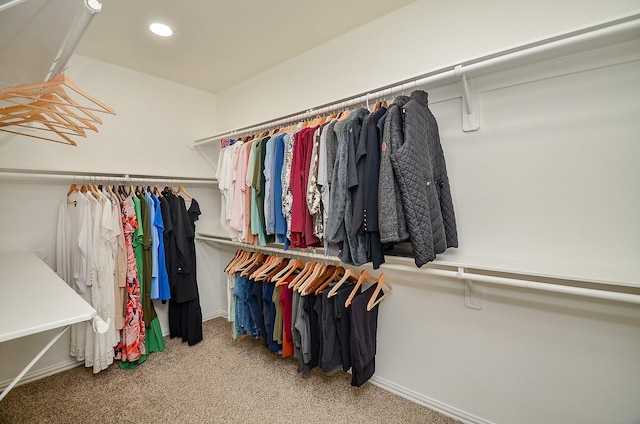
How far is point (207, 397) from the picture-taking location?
6.08ft

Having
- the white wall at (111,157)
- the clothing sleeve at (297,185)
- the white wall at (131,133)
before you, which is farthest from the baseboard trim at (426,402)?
the white wall at (131,133)

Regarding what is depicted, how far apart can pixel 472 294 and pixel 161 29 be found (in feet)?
8.58

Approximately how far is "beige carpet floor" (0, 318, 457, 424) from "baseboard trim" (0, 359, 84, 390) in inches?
1.8

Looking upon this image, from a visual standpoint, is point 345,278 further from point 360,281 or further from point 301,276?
point 301,276

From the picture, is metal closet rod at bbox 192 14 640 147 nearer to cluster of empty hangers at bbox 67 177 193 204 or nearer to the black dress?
the black dress

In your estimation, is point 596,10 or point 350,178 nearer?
point 596,10

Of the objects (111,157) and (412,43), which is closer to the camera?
(412,43)

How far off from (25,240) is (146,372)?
1305mm

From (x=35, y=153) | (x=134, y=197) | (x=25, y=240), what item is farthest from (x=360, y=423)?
(x=35, y=153)

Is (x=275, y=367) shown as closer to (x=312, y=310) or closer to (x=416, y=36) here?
(x=312, y=310)

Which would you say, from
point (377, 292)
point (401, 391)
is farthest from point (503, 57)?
point (401, 391)

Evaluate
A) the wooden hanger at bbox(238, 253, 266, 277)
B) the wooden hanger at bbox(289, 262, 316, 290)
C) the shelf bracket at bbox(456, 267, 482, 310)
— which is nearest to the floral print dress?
the wooden hanger at bbox(238, 253, 266, 277)

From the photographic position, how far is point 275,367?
216cm

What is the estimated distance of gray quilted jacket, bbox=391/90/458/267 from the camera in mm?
1239
